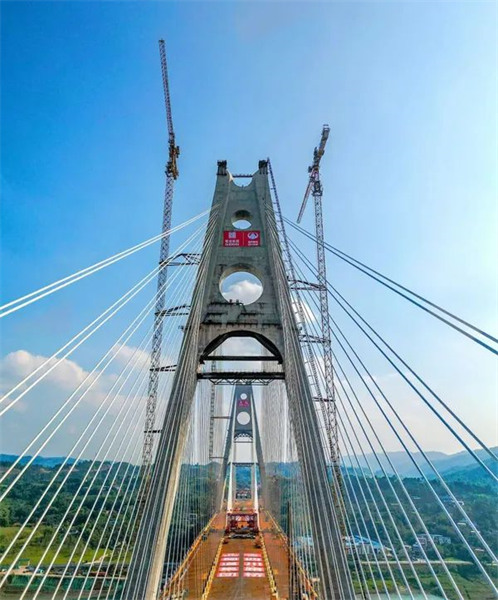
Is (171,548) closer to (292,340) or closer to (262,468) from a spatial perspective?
(292,340)

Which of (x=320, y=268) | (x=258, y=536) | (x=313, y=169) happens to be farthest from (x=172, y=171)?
(x=258, y=536)

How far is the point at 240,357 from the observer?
550 inches

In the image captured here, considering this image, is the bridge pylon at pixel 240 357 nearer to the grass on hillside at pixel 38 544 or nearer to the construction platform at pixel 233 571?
the grass on hillside at pixel 38 544

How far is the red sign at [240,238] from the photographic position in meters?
14.5

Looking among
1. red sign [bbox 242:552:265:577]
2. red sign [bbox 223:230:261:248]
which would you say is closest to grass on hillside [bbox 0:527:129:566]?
red sign [bbox 242:552:265:577]

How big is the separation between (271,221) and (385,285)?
8610 millimetres

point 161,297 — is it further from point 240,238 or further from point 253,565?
point 253,565

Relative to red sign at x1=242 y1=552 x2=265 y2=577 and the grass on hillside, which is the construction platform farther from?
the grass on hillside

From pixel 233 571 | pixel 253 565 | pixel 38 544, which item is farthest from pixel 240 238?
pixel 253 565

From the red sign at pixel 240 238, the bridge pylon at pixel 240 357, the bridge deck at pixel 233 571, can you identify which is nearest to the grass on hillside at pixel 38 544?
the bridge deck at pixel 233 571

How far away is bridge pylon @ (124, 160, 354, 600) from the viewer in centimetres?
672

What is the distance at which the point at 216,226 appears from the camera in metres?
14.7

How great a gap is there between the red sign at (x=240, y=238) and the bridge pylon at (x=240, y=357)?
36mm

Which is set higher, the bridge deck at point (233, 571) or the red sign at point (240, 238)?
the red sign at point (240, 238)
